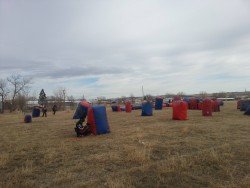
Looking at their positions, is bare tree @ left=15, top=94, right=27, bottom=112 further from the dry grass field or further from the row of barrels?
the dry grass field

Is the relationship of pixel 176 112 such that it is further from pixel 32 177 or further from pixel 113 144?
pixel 32 177

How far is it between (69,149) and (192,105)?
103 feet

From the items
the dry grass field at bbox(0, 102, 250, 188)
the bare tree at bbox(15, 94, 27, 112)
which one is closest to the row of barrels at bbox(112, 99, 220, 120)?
the dry grass field at bbox(0, 102, 250, 188)

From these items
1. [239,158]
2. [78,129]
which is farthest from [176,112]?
[239,158]

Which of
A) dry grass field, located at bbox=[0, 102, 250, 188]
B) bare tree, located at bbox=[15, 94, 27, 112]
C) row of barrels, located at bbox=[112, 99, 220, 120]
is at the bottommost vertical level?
dry grass field, located at bbox=[0, 102, 250, 188]

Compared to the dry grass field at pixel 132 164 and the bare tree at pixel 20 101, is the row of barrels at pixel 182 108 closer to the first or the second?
the dry grass field at pixel 132 164

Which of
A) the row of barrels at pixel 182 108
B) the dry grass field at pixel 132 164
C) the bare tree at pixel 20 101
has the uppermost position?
the bare tree at pixel 20 101

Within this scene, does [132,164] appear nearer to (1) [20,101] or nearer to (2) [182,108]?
(2) [182,108]

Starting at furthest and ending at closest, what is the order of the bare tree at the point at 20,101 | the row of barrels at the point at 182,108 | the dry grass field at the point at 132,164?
the bare tree at the point at 20,101, the row of barrels at the point at 182,108, the dry grass field at the point at 132,164

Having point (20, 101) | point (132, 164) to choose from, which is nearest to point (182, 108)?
point (132, 164)

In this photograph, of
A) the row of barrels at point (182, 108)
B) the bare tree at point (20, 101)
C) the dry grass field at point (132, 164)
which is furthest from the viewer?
the bare tree at point (20, 101)

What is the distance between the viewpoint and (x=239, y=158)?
9.73 meters

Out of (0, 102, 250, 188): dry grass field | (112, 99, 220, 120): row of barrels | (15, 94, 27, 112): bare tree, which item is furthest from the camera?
(15, 94, 27, 112): bare tree

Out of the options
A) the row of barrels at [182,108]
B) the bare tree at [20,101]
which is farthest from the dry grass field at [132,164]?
the bare tree at [20,101]
